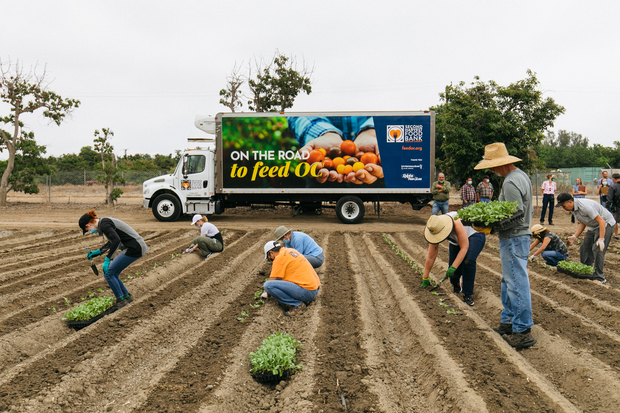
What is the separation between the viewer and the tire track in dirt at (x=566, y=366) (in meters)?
3.30

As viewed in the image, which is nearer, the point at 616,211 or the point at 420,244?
the point at 616,211

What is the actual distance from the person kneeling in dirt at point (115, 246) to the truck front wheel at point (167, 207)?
9176 mm

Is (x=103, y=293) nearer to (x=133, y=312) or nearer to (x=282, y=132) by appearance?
(x=133, y=312)

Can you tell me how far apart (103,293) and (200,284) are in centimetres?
144

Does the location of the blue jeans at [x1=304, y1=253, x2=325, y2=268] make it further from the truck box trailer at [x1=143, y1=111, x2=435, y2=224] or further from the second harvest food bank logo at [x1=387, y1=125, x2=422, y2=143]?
the second harvest food bank logo at [x1=387, y1=125, x2=422, y2=143]

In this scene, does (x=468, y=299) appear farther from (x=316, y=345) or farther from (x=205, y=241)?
(x=205, y=241)

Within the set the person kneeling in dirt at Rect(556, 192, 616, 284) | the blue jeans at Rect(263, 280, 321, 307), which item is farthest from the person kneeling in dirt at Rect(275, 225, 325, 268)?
the person kneeling in dirt at Rect(556, 192, 616, 284)

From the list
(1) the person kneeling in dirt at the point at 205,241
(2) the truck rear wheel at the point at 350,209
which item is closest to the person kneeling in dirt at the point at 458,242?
(1) the person kneeling in dirt at the point at 205,241

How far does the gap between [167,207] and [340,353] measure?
11856mm

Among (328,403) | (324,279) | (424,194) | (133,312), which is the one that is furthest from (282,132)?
(328,403)

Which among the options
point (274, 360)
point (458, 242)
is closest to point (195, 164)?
point (458, 242)

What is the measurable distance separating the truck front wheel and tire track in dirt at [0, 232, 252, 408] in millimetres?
8632

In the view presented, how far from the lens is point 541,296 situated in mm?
5820

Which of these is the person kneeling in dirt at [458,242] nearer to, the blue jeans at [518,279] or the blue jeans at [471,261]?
the blue jeans at [471,261]
